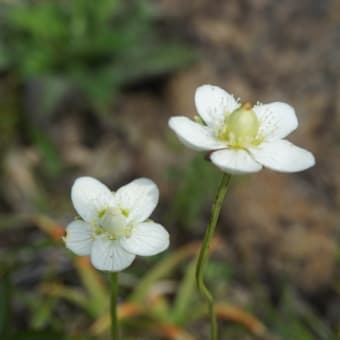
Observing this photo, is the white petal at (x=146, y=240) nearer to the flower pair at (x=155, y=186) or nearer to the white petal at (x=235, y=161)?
the flower pair at (x=155, y=186)

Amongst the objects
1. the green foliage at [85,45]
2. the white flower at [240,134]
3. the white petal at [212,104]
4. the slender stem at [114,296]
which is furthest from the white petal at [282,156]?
the green foliage at [85,45]

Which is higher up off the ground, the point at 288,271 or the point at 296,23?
the point at 296,23

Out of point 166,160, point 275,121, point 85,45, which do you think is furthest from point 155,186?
point 85,45

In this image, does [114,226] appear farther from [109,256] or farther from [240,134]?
[240,134]

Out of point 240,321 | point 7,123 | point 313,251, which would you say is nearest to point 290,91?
point 313,251

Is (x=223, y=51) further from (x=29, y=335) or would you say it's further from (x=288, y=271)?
(x=29, y=335)

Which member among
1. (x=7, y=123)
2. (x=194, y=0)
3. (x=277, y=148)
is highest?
(x=277, y=148)

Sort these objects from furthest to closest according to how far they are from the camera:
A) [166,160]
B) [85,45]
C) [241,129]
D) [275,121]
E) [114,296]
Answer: [85,45]
[166,160]
[275,121]
[241,129]
[114,296]
